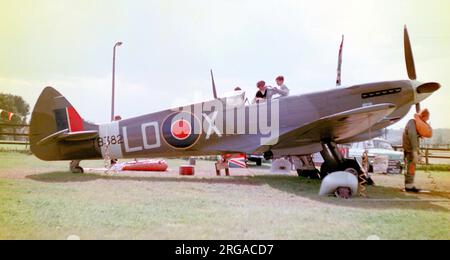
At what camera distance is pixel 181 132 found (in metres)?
7.09

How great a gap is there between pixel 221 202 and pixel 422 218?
2241 mm

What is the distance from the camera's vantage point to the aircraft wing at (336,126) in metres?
5.10

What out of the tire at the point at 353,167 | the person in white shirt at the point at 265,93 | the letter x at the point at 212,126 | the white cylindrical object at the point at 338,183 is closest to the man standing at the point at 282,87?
the person in white shirt at the point at 265,93

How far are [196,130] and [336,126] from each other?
8.92 ft

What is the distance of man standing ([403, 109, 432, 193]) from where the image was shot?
19.4ft

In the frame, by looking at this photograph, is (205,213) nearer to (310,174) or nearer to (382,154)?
(310,174)

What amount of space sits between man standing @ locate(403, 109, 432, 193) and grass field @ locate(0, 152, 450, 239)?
0.48 meters

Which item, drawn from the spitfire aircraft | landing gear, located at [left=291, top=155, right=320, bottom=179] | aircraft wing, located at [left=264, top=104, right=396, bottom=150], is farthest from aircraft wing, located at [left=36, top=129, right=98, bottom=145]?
landing gear, located at [left=291, top=155, right=320, bottom=179]

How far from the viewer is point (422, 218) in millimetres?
3713

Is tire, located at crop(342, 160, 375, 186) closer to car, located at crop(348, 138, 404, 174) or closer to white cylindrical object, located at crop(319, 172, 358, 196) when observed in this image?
white cylindrical object, located at crop(319, 172, 358, 196)

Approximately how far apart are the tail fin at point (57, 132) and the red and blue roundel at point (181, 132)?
1.53m

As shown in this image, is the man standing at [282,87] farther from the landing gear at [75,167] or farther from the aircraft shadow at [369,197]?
the landing gear at [75,167]
